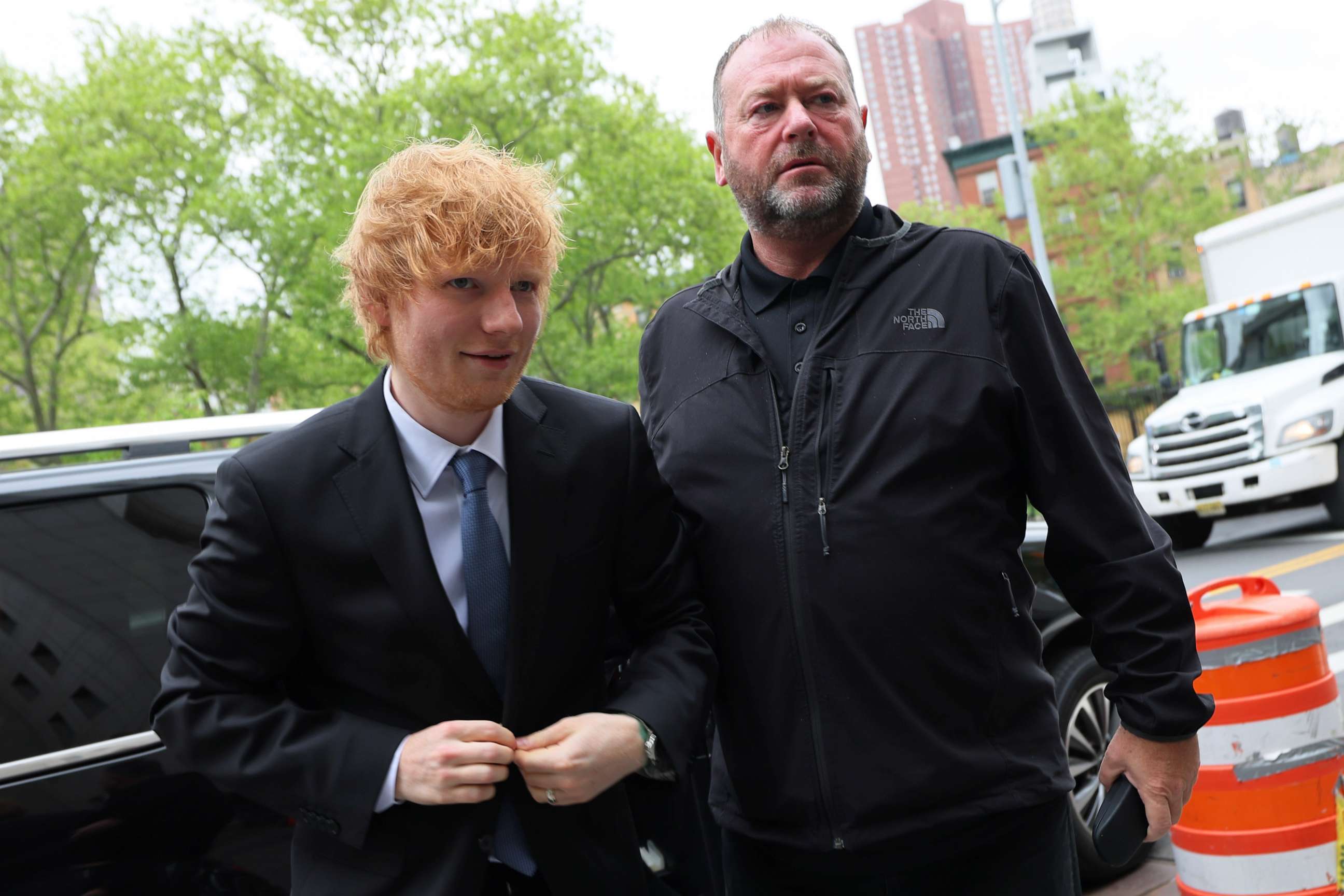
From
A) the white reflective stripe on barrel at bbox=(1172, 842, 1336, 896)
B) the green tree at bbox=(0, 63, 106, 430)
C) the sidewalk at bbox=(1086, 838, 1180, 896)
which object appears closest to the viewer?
the white reflective stripe on barrel at bbox=(1172, 842, 1336, 896)

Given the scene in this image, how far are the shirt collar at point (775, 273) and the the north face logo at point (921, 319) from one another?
189mm

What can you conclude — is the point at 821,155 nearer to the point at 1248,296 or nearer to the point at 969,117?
the point at 1248,296

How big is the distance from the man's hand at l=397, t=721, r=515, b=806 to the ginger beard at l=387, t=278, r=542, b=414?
0.50 metres

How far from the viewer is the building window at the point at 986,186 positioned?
57.2 m

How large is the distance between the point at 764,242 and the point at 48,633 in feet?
6.13

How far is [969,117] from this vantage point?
7269 inches

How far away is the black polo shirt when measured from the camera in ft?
7.46

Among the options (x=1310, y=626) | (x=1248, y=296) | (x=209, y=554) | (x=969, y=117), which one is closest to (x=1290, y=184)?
(x=1248, y=296)

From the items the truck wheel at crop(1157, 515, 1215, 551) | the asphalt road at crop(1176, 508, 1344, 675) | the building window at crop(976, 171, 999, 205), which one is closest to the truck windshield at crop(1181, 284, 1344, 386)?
the truck wheel at crop(1157, 515, 1215, 551)

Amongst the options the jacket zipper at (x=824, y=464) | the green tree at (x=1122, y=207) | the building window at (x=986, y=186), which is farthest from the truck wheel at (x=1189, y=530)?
the building window at (x=986, y=186)

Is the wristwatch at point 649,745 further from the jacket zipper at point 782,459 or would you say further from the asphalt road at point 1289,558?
the asphalt road at point 1289,558

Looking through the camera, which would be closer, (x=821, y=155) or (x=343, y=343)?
(x=821, y=155)

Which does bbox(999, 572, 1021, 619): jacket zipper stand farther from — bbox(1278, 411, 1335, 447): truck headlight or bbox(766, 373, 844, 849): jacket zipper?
bbox(1278, 411, 1335, 447): truck headlight

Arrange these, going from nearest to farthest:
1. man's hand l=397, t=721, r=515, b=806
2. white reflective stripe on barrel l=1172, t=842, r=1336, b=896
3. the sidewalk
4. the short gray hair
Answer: man's hand l=397, t=721, r=515, b=806 < the short gray hair < white reflective stripe on barrel l=1172, t=842, r=1336, b=896 < the sidewalk
